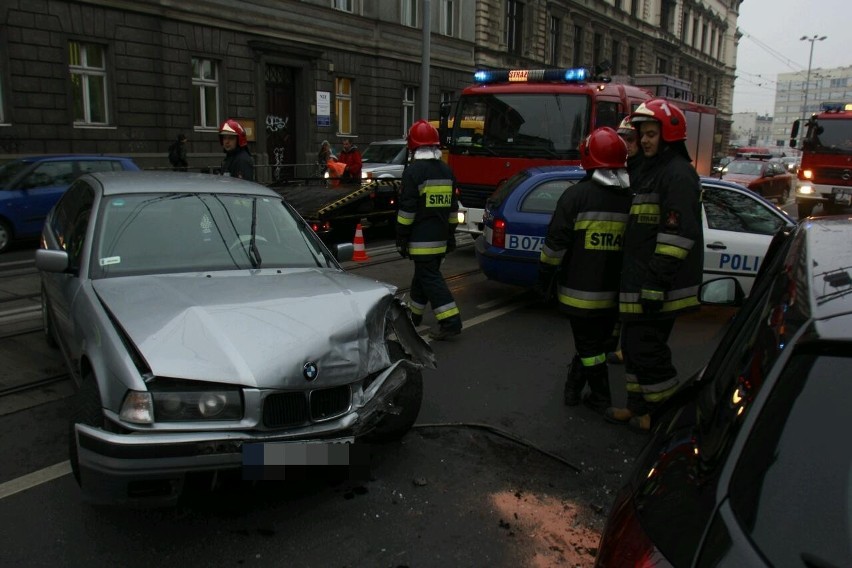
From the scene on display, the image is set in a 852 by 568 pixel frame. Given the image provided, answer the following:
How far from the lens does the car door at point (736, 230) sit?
7070 mm

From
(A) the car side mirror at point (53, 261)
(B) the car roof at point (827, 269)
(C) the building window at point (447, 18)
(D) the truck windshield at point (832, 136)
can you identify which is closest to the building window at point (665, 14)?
(C) the building window at point (447, 18)

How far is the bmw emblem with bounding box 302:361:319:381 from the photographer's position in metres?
3.05

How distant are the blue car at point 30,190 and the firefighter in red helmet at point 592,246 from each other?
9804 mm

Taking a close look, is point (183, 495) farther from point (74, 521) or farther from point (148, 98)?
point (148, 98)

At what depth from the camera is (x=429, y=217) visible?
6172 mm

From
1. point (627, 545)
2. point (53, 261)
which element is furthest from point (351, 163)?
point (627, 545)

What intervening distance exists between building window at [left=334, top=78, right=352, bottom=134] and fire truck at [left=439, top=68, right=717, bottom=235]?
13378 mm

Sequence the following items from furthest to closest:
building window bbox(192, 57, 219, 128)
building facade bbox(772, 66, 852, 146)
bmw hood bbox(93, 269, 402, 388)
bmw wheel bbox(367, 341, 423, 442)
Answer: building facade bbox(772, 66, 852, 146)
building window bbox(192, 57, 219, 128)
bmw wheel bbox(367, 341, 423, 442)
bmw hood bbox(93, 269, 402, 388)

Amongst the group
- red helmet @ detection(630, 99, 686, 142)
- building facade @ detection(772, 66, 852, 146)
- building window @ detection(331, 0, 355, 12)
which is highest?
building facade @ detection(772, 66, 852, 146)

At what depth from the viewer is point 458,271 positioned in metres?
9.77

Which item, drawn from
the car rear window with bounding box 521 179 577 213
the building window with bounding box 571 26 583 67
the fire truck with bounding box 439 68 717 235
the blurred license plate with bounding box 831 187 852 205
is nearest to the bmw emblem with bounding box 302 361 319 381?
the car rear window with bounding box 521 179 577 213

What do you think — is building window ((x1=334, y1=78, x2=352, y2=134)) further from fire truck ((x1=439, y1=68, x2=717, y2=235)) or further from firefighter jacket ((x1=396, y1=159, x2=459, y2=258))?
firefighter jacket ((x1=396, y1=159, x2=459, y2=258))

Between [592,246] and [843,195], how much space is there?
15.5m

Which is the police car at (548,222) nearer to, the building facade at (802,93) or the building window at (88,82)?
the building window at (88,82)
